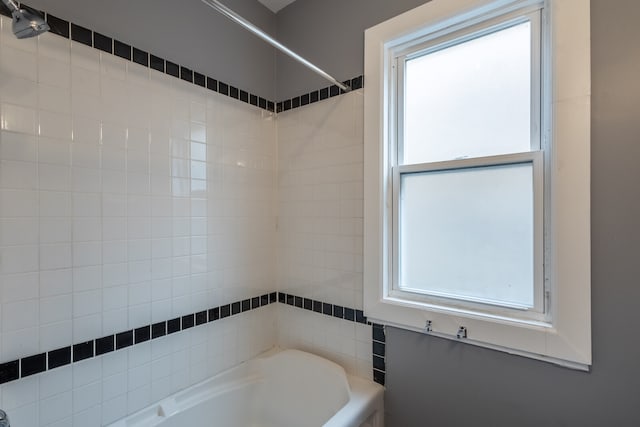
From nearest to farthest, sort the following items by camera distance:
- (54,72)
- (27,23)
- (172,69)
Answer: (27,23) < (54,72) < (172,69)

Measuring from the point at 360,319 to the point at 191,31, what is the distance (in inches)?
67.8

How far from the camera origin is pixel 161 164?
1.40 m

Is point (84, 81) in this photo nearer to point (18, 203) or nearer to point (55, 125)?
point (55, 125)

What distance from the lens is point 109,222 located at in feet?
4.05

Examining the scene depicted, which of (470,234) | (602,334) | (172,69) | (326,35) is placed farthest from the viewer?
(326,35)

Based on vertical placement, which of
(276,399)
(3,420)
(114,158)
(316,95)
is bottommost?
(276,399)

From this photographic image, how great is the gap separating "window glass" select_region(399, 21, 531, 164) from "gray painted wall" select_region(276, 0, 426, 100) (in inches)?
11.0

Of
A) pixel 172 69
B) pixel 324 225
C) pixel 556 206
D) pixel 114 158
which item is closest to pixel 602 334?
pixel 556 206

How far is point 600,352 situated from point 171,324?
1715 mm

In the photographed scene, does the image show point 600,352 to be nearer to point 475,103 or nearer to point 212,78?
point 475,103

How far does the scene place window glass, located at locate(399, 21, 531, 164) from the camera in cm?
122

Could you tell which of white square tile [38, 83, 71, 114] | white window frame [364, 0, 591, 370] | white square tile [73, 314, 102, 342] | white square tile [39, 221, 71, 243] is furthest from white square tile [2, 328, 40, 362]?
white window frame [364, 0, 591, 370]

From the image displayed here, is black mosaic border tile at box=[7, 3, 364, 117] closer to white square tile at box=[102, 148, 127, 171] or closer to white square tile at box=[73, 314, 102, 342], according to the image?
white square tile at box=[102, 148, 127, 171]

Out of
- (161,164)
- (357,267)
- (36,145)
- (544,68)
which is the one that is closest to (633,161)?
(544,68)
